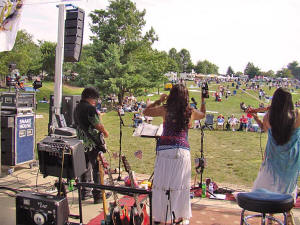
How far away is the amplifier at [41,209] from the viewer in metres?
3.21

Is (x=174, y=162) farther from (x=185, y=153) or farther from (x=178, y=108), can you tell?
(x=178, y=108)

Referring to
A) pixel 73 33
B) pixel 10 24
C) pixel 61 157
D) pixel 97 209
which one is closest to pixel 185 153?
pixel 61 157

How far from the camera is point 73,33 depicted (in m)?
6.61

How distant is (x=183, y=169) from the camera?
3295mm

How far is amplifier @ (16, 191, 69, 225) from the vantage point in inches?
126

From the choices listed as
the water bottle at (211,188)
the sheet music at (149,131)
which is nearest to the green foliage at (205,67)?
the water bottle at (211,188)

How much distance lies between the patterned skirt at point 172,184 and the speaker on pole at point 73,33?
411cm

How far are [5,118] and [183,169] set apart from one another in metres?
4.65

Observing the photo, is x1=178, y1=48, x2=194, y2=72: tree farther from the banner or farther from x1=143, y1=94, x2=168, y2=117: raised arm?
x1=143, y1=94, x2=168, y2=117: raised arm

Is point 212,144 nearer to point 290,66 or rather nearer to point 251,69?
point 251,69

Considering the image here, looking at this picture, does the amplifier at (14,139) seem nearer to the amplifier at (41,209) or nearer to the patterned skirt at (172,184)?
the amplifier at (41,209)

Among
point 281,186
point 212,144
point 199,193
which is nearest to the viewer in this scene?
point 281,186

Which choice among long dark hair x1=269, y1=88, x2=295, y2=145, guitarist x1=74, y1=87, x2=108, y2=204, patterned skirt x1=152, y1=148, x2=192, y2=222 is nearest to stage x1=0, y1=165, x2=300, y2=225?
guitarist x1=74, y1=87, x2=108, y2=204

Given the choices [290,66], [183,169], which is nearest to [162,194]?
[183,169]
